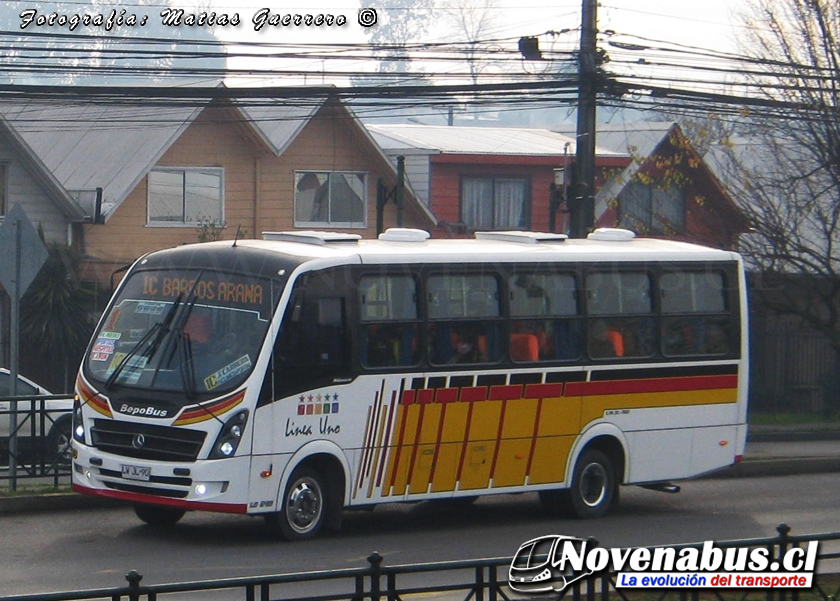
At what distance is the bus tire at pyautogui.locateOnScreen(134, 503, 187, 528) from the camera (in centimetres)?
1259

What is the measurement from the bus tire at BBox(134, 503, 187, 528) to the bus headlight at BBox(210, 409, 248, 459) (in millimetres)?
1383

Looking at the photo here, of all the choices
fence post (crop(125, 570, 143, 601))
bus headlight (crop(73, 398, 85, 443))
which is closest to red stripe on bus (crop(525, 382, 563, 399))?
bus headlight (crop(73, 398, 85, 443))

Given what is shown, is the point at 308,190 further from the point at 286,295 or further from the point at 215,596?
the point at 215,596

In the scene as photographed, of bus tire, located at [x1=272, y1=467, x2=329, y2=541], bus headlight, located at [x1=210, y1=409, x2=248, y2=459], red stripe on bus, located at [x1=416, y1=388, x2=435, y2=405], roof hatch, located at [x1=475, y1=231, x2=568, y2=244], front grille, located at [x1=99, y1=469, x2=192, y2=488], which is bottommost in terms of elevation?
bus tire, located at [x1=272, y1=467, x2=329, y2=541]

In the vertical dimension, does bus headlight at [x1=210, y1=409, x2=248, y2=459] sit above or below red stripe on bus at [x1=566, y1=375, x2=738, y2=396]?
below

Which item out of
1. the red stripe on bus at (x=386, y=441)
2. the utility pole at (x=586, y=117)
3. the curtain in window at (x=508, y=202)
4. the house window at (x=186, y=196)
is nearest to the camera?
the red stripe on bus at (x=386, y=441)

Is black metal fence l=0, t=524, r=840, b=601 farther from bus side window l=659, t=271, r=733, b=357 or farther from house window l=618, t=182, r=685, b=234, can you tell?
house window l=618, t=182, r=685, b=234

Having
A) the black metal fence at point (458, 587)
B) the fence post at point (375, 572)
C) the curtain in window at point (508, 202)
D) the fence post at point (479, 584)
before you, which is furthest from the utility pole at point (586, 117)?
the fence post at point (375, 572)

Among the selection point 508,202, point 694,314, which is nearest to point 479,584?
point 694,314

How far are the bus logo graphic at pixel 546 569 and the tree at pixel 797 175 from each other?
57.8 feet

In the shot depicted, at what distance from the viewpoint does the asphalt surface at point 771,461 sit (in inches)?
525

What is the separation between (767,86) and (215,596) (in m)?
17.4

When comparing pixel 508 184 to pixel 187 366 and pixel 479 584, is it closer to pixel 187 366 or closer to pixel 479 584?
pixel 187 366

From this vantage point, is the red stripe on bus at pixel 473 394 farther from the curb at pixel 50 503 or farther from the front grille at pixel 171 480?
the curb at pixel 50 503
